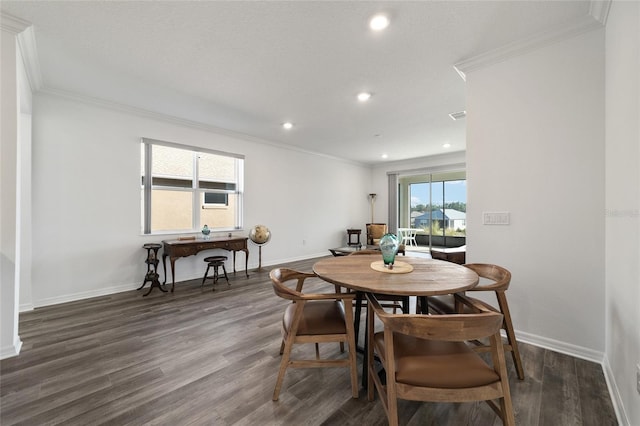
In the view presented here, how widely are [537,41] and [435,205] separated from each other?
18.4 ft

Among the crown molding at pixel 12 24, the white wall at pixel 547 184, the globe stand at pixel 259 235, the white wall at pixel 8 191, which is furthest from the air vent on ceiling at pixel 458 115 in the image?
the white wall at pixel 8 191

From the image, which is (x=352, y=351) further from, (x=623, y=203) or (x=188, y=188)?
(x=188, y=188)

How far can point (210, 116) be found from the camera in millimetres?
4090

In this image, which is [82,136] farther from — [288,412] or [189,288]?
[288,412]

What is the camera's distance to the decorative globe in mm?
4879

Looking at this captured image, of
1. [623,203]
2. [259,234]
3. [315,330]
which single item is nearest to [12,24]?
[315,330]

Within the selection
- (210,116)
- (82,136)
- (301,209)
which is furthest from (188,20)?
(301,209)

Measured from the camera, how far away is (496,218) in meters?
2.39

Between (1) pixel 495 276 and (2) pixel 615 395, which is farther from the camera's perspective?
(1) pixel 495 276

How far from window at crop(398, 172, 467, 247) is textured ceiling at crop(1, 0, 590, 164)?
381cm

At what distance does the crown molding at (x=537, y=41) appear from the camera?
1915mm

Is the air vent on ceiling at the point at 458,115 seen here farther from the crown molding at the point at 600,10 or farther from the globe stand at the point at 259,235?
the globe stand at the point at 259,235

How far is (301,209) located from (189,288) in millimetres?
3087

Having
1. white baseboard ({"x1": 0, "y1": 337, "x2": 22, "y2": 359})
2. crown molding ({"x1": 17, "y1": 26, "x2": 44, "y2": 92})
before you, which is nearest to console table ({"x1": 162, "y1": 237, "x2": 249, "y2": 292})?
white baseboard ({"x1": 0, "y1": 337, "x2": 22, "y2": 359})
